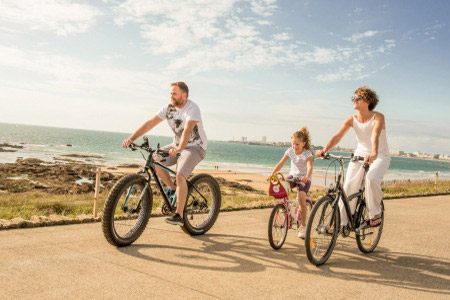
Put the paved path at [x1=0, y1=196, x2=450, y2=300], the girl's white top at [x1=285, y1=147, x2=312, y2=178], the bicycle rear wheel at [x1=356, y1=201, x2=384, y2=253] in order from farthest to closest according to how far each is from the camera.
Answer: the girl's white top at [x1=285, y1=147, x2=312, y2=178] < the bicycle rear wheel at [x1=356, y1=201, x2=384, y2=253] < the paved path at [x1=0, y1=196, x2=450, y2=300]

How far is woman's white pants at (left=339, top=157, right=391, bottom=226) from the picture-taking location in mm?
5051

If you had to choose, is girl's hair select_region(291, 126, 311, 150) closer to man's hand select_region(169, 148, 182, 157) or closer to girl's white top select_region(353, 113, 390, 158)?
girl's white top select_region(353, 113, 390, 158)

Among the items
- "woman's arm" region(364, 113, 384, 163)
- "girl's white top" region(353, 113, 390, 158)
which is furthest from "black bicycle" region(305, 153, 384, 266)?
"girl's white top" region(353, 113, 390, 158)

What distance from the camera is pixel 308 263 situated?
4637 millimetres

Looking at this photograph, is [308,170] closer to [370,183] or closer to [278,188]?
[278,188]

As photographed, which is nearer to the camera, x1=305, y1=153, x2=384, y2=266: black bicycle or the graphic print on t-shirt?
x1=305, y1=153, x2=384, y2=266: black bicycle

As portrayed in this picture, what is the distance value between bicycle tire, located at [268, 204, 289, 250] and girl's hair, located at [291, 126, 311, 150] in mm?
1182

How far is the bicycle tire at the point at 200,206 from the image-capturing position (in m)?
5.60

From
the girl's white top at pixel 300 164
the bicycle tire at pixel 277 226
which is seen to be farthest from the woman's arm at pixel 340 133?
the bicycle tire at pixel 277 226

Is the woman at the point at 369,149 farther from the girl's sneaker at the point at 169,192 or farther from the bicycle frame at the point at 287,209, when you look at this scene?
the girl's sneaker at the point at 169,192

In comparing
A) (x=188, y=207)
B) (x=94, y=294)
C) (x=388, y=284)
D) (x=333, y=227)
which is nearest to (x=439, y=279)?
(x=388, y=284)

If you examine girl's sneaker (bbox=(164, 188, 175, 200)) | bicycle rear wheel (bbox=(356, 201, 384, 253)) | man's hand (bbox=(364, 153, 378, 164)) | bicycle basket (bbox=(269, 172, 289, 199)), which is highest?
man's hand (bbox=(364, 153, 378, 164))

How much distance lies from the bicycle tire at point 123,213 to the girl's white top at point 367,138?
119 inches

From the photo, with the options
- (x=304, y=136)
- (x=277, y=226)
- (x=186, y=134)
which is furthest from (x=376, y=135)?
(x=186, y=134)
